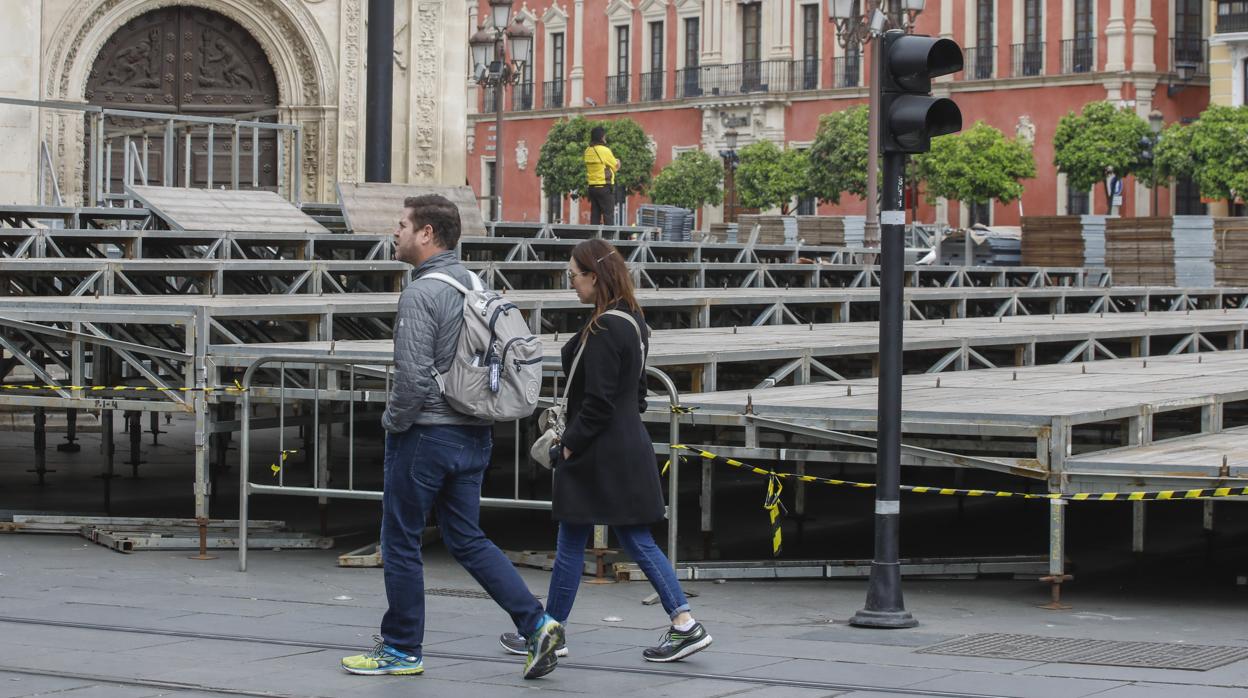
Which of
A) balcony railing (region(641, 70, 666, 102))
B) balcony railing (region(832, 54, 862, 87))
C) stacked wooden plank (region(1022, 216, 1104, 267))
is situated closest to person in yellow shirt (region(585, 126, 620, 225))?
stacked wooden plank (region(1022, 216, 1104, 267))

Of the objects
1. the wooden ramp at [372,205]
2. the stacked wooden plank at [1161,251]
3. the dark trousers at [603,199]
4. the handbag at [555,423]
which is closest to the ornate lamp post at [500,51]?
the dark trousers at [603,199]

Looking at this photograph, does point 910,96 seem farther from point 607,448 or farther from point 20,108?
point 20,108

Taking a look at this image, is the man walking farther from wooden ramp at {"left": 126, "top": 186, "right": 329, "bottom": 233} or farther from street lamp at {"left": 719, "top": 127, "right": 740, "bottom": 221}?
street lamp at {"left": 719, "top": 127, "right": 740, "bottom": 221}

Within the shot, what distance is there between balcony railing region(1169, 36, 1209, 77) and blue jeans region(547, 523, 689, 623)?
168 ft

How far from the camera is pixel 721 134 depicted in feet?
217

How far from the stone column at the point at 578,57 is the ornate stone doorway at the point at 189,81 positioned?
45055mm

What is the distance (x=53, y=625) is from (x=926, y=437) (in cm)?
578

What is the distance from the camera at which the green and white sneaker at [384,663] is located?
8039mm

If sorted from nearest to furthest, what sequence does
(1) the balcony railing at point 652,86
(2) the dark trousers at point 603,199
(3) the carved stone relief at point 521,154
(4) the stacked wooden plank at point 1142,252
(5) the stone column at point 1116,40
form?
1. (2) the dark trousers at point 603,199
2. (4) the stacked wooden plank at point 1142,252
3. (5) the stone column at point 1116,40
4. (1) the balcony railing at point 652,86
5. (3) the carved stone relief at point 521,154

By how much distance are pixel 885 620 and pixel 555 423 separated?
6.55ft

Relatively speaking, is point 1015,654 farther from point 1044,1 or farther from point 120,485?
point 1044,1

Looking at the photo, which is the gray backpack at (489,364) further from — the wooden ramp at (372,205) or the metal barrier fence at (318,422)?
the wooden ramp at (372,205)

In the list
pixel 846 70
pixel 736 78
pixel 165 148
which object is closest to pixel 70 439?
pixel 165 148

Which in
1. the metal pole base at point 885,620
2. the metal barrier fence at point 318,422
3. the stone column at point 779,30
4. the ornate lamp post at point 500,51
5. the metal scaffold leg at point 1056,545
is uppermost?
the stone column at point 779,30
